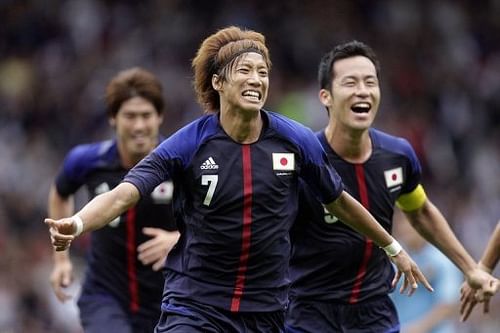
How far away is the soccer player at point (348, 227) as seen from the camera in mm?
7930

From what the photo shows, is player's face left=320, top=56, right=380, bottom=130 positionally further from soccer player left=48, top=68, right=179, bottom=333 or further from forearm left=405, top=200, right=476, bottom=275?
soccer player left=48, top=68, right=179, bottom=333

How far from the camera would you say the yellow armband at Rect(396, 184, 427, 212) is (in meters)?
8.36

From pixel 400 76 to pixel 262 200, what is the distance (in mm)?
10945

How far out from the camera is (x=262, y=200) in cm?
702

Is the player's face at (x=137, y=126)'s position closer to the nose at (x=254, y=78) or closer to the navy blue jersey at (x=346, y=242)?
the navy blue jersey at (x=346, y=242)

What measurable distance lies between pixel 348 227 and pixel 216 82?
138 centimetres

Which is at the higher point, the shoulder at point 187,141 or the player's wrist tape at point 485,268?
the shoulder at point 187,141

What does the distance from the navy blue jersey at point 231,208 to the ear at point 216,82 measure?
0.17 metres

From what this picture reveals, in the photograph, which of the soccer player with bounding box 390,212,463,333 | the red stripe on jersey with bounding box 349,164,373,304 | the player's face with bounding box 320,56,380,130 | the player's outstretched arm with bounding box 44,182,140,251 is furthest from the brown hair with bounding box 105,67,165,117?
the player's outstretched arm with bounding box 44,182,140,251

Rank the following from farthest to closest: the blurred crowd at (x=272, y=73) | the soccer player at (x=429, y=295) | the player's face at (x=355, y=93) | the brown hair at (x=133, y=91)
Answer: the blurred crowd at (x=272, y=73), the soccer player at (x=429, y=295), the brown hair at (x=133, y=91), the player's face at (x=355, y=93)

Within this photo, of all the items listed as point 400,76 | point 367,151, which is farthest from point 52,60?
point 367,151

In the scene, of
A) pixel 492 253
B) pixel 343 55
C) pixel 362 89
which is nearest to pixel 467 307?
pixel 492 253

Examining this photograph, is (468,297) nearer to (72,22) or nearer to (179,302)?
(179,302)

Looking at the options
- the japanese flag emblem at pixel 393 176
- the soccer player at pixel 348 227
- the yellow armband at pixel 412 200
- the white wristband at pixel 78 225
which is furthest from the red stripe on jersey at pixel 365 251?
the white wristband at pixel 78 225
